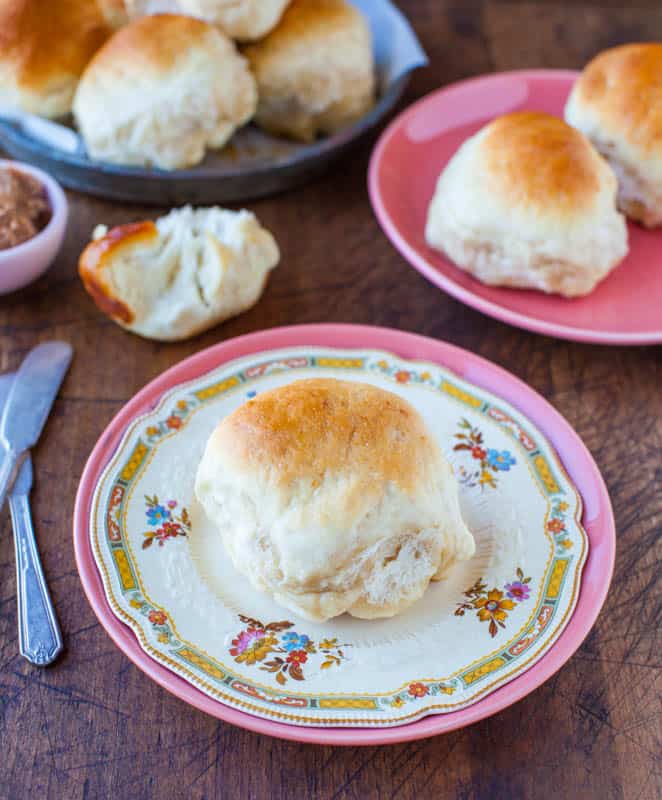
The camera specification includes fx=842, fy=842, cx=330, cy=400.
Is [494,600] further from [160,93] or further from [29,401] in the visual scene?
[160,93]

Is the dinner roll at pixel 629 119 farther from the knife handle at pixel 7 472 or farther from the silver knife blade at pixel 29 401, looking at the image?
the knife handle at pixel 7 472

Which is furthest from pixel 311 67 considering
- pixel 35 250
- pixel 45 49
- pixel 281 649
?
pixel 281 649

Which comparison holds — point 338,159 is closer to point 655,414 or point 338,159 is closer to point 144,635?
point 655,414

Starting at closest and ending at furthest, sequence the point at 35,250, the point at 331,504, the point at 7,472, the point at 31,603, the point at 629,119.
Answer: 1. the point at 331,504
2. the point at 31,603
3. the point at 7,472
4. the point at 35,250
5. the point at 629,119

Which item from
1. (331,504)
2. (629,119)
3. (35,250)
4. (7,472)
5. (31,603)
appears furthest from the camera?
(629,119)

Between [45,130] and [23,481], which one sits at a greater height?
[45,130]

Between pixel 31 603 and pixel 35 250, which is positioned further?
pixel 35 250
